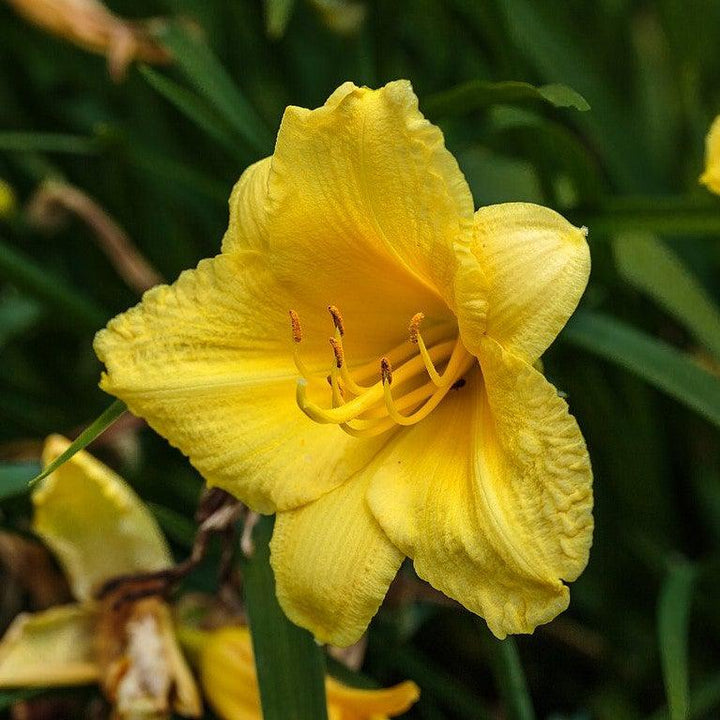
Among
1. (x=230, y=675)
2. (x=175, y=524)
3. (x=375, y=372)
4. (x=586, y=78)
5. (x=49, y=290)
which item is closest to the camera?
(x=375, y=372)

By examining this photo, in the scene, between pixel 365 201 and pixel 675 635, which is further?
pixel 675 635

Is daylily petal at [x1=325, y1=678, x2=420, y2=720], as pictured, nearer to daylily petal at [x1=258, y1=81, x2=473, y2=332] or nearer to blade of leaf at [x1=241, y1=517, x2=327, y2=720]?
blade of leaf at [x1=241, y1=517, x2=327, y2=720]

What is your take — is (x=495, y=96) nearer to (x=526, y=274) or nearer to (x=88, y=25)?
(x=526, y=274)

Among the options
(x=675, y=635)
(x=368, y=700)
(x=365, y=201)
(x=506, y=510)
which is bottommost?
(x=675, y=635)

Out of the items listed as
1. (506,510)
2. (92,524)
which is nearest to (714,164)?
(506,510)

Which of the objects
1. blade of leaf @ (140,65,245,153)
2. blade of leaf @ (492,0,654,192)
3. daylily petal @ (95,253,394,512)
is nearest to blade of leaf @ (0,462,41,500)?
daylily petal @ (95,253,394,512)

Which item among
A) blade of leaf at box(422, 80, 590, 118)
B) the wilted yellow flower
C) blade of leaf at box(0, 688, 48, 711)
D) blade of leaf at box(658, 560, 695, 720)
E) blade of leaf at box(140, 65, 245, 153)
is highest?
the wilted yellow flower

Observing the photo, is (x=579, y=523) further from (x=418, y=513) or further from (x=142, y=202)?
(x=142, y=202)

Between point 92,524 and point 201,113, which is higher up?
point 201,113
